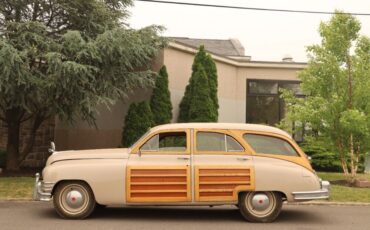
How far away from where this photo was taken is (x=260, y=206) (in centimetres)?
868

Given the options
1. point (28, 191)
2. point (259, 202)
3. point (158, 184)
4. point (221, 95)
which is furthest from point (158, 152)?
point (221, 95)

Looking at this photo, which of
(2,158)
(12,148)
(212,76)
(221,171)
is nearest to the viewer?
(221,171)

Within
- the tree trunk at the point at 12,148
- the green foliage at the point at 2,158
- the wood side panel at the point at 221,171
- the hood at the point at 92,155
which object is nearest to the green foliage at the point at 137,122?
the tree trunk at the point at 12,148

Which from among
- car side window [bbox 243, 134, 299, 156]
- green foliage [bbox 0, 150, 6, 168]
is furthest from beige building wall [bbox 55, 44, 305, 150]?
car side window [bbox 243, 134, 299, 156]

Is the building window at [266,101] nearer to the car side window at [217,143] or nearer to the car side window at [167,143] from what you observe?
the car side window at [217,143]

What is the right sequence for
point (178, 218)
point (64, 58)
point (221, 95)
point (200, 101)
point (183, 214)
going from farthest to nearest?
point (221, 95), point (200, 101), point (64, 58), point (183, 214), point (178, 218)

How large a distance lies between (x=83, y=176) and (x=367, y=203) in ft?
21.4

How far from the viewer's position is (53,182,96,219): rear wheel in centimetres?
866

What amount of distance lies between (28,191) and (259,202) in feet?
19.3

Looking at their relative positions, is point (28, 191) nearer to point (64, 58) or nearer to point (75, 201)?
point (75, 201)

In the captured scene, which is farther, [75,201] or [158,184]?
[75,201]

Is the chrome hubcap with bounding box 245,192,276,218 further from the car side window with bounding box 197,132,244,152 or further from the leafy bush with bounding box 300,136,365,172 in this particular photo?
the leafy bush with bounding box 300,136,365,172

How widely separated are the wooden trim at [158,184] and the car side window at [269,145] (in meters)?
1.35

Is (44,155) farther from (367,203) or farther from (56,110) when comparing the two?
(367,203)
